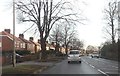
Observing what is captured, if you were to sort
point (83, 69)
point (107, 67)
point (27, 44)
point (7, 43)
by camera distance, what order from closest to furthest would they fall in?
point (83, 69) → point (107, 67) → point (7, 43) → point (27, 44)

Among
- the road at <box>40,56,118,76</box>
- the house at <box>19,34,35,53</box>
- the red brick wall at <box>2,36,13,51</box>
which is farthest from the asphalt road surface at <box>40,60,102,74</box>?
the house at <box>19,34,35,53</box>

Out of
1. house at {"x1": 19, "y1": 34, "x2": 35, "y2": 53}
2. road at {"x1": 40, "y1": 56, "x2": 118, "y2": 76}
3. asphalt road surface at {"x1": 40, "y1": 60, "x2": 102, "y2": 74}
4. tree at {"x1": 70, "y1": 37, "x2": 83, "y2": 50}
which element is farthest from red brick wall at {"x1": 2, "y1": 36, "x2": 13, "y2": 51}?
asphalt road surface at {"x1": 40, "y1": 60, "x2": 102, "y2": 74}

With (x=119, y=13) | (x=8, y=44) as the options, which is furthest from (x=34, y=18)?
(x=8, y=44)

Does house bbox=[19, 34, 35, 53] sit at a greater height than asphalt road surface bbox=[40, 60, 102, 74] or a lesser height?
greater

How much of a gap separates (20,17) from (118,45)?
68.9 ft

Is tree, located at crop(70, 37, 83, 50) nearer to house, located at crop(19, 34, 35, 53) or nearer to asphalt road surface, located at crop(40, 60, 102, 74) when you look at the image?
house, located at crop(19, 34, 35, 53)

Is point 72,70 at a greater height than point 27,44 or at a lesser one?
lesser

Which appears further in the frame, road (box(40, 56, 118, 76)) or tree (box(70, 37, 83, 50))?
tree (box(70, 37, 83, 50))

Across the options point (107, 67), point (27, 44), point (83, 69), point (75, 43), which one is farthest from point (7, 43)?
point (83, 69)

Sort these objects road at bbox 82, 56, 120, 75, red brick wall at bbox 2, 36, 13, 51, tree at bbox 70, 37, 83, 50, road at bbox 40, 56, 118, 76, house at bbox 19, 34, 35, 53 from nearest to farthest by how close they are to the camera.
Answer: road at bbox 40, 56, 118, 76 → road at bbox 82, 56, 120, 75 → red brick wall at bbox 2, 36, 13, 51 → house at bbox 19, 34, 35, 53 → tree at bbox 70, 37, 83, 50

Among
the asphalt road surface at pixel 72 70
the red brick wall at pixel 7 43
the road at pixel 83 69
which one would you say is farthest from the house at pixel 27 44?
the asphalt road surface at pixel 72 70

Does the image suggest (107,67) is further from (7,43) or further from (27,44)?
(27,44)

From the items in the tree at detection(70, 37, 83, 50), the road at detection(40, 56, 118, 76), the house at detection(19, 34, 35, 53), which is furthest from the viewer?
the tree at detection(70, 37, 83, 50)

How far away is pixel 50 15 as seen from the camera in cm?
5141
